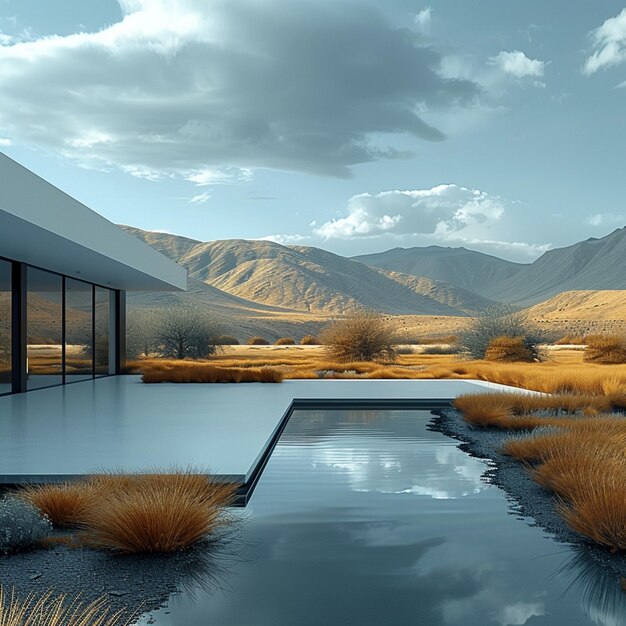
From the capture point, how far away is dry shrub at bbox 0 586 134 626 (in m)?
2.79

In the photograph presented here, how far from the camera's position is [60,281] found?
13836mm

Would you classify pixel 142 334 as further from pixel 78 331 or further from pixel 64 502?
pixel 64 502

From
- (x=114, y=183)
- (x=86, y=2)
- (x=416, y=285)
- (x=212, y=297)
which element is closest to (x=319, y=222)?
(x=212, y=297)

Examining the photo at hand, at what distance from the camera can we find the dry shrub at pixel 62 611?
2.79 meters

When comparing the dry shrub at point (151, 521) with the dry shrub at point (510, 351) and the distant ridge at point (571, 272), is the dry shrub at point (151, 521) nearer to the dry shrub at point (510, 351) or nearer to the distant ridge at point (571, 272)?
the dry shrub at point (510, 351)

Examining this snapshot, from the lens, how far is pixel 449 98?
89.1 feet

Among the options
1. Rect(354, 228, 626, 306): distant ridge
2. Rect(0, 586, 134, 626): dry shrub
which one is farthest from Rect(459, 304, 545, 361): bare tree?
Rect(354, 228, 626, 306): distant ridge

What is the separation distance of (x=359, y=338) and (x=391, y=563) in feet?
54.3

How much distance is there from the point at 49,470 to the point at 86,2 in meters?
18.2

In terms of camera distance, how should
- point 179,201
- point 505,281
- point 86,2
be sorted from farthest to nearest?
point 505,281 < point 179,201 < point 86,2

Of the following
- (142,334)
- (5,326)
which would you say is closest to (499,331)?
(142,334)

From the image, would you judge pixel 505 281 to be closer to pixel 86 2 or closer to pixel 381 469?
pixel 86 2

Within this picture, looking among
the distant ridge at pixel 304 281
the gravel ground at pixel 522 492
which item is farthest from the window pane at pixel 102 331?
the distant ridge at pixel 304 281

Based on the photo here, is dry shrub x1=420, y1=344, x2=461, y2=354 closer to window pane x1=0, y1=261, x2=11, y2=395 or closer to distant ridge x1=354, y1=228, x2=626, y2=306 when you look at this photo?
window pane x1=0, y1=261, x2=11, y2=395
